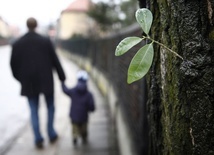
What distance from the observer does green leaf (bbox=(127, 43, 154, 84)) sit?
0.95 metres

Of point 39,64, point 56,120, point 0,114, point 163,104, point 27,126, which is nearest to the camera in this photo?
point 163,104

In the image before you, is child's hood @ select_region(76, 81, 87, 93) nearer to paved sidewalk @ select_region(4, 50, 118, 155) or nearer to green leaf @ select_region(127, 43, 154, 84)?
paved sidewalk @ select_region(4, 50, 118, 155)

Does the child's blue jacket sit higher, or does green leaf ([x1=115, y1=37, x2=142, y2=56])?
green leaf ([x1=115, y1=37, x2=142, y2=56])

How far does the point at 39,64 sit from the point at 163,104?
14.1 feet

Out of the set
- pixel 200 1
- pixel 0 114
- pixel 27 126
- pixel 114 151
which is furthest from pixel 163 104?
pixel 0 114

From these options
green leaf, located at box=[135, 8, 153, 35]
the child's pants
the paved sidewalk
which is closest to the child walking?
the child's pants

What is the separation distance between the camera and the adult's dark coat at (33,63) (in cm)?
521

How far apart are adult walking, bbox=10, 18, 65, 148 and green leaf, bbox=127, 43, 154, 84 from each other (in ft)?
14.6

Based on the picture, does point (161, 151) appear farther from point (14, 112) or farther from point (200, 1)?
point (14, 112)

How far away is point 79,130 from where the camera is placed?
19.0 feet

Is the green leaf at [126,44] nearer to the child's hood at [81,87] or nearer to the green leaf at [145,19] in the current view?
the green leaf at [145,19]

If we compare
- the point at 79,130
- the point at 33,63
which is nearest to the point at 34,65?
the point at 33,63

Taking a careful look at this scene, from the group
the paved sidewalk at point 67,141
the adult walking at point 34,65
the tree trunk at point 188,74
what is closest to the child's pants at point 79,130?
the paved sidewalk at point 67,141

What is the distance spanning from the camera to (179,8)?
3.28 feet
